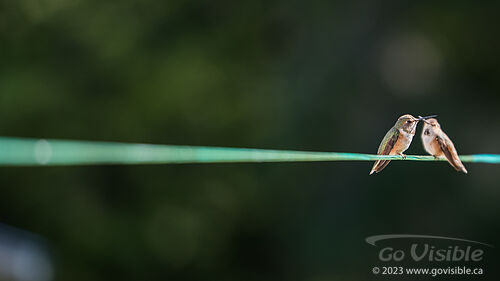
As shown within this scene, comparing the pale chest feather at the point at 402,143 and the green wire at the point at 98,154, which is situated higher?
the green wire at the point at 98,154

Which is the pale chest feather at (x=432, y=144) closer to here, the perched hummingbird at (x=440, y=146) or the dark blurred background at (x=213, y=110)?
the perched hummingbird at (x=440, y=146)

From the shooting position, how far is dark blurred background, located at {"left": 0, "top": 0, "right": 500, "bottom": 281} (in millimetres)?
5441

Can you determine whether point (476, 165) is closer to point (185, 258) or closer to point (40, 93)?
point (185, 258)

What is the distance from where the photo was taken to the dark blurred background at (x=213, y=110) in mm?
5441

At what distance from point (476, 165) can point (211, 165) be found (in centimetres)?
244

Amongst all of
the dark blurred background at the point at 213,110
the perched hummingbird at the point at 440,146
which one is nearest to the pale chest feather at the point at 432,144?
the perched hummingbird at the point at 440,146

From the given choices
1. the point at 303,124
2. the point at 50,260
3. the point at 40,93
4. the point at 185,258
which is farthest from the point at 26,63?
the point at 303,124

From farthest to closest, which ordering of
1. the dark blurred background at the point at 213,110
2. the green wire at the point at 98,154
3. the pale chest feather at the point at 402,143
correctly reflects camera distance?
the dark blurred background at the point at 213,110 < the pale chest feather at the point at 402,143 < the green wire at the point at 98,154

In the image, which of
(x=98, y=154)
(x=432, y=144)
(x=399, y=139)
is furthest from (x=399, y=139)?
(x=98, y=154)

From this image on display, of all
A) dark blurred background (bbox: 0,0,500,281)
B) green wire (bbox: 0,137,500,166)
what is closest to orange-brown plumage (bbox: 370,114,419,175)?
green wire (bbox: 0,137,500,166)

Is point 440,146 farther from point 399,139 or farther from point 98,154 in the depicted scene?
point 98,154

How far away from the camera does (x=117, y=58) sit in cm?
666

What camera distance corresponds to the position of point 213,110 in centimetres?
657

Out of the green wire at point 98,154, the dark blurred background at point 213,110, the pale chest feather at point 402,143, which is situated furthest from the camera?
the dark blurred background at point 213,110
